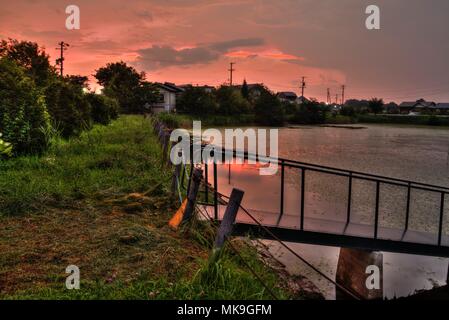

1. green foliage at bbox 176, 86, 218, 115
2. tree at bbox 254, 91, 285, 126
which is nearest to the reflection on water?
green foliage at bbox 176, 86, 218, 115

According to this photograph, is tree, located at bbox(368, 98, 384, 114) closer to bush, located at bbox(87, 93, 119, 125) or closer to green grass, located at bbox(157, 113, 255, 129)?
green grass, located at bbox(157, 113, 255, 129)

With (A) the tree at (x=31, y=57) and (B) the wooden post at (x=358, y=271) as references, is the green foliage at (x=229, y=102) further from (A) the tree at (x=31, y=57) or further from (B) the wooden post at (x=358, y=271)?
(B) the wooden post at (x=358, y=271)

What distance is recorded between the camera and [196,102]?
60.0m

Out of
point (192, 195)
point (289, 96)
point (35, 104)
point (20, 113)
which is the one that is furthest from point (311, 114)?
point (192, 195)

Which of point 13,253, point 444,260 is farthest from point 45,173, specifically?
point 444,260

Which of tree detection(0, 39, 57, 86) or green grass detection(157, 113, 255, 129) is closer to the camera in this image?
tree detection(0, 39, 57, 86)

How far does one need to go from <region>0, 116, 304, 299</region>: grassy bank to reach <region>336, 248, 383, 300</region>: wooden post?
6.37ft

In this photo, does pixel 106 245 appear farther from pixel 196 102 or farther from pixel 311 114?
pixel 311 114

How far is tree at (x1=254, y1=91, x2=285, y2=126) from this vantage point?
66875mm

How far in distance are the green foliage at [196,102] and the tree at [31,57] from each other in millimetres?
43233

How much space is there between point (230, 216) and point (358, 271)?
408 centimetres
